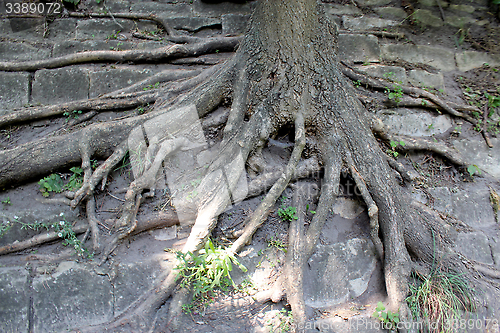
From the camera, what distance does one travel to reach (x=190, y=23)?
3949 millimetres

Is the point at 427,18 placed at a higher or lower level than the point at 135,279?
higher

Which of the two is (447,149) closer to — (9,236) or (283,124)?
(283,124)

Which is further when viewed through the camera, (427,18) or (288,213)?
(427,18)

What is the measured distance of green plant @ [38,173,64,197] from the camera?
2.64m

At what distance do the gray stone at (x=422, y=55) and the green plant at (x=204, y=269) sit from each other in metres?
3.08

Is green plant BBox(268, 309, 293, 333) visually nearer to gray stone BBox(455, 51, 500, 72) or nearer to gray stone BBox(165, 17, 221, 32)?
gray stone BBox(165, 17, 221, 32)

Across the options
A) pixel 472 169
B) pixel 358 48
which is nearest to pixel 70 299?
pixel 472 169

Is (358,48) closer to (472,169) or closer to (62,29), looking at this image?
(472,169)

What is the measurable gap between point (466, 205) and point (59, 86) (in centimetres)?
404

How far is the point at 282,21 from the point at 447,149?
1.95m

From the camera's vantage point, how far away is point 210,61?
358 centimetres

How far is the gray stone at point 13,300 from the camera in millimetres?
2137

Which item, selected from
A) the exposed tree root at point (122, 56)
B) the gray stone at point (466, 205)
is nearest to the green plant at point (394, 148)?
the gray stone at point (466, 205)

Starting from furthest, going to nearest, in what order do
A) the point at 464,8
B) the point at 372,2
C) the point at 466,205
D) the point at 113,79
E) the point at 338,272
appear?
1. the point at 372,2
2. the point at 464,8
3. the point at 113,79
4. the point at 466,205
5. the point at 338,272
